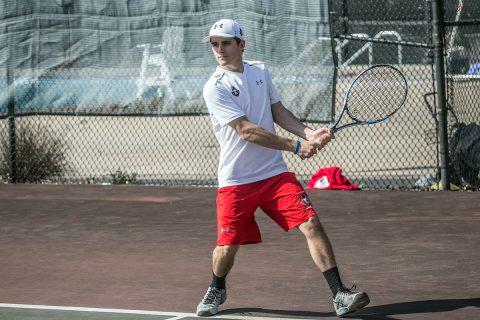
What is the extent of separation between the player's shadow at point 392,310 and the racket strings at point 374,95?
1.44 m

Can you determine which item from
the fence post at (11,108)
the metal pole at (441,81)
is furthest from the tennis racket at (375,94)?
the fence post at (11,108)

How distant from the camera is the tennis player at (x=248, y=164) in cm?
677

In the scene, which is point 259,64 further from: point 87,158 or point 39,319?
point 87,158

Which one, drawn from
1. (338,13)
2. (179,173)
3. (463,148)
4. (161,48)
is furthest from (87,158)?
(463,148)

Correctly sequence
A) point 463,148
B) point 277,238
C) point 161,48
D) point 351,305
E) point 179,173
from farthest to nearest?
point 179,173, point 161,48, point 463,148, point 277,238, point 351,305

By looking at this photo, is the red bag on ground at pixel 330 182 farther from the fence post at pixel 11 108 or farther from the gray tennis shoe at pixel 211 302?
the gray tennis shoe at pixel 211 302

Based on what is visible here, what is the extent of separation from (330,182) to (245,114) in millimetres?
6315

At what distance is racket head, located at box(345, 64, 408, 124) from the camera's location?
314 inches

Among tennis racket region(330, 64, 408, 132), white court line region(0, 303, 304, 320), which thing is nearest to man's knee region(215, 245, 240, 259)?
white court line region(0, 303, 304, 320)

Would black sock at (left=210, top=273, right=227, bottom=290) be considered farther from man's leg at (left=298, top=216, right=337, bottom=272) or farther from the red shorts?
man's leg at (left=298, top=216, right=337, bottom=272)

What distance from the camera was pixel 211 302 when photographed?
6.99 metres

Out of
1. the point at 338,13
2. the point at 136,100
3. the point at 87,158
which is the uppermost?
the point at 338,13

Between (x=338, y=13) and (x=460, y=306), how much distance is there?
666 centimetres

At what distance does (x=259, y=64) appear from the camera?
709 cm
